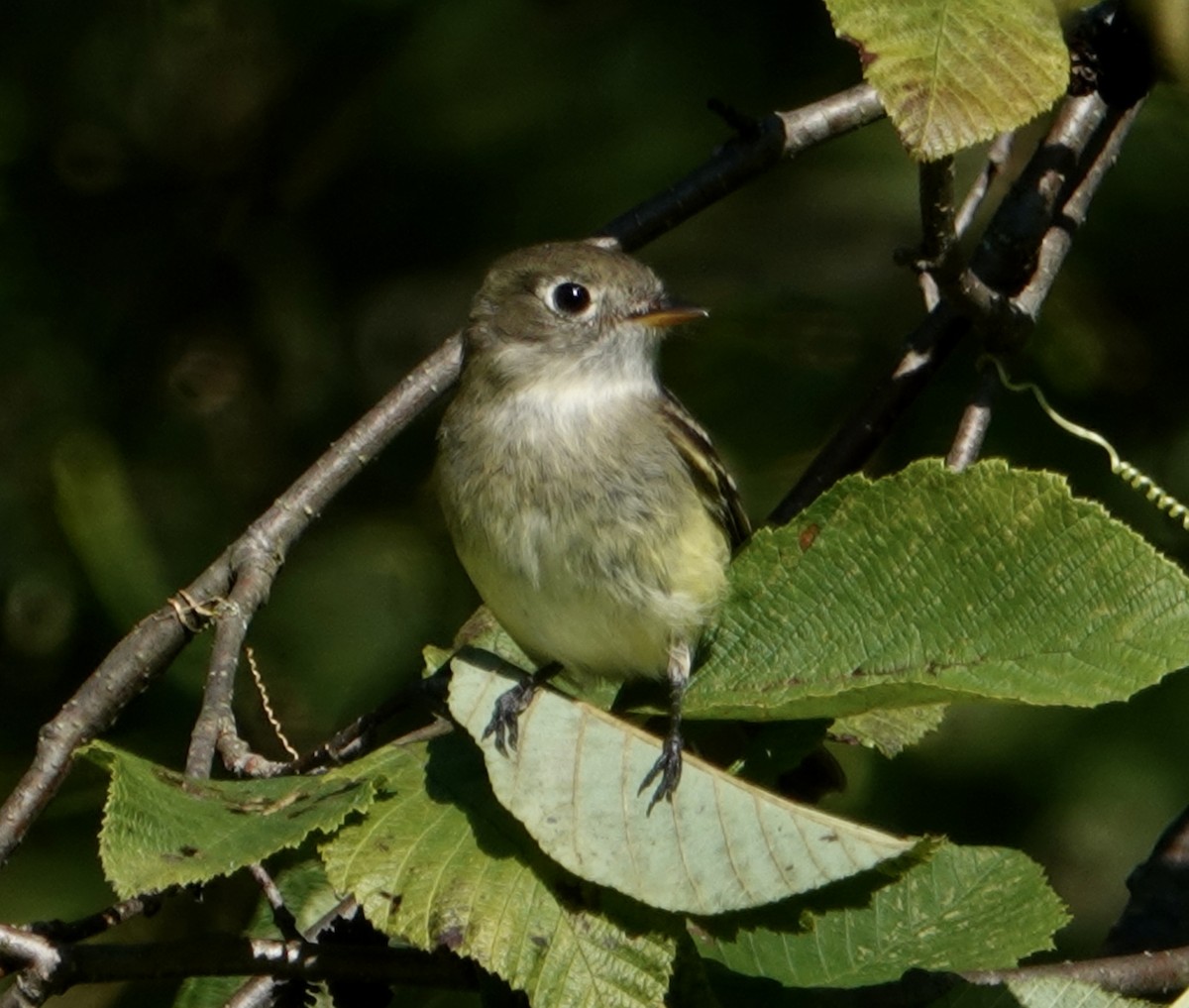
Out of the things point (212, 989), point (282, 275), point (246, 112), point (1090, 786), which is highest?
point (246, 112)

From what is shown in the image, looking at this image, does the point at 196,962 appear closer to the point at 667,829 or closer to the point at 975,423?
the point at 667,829

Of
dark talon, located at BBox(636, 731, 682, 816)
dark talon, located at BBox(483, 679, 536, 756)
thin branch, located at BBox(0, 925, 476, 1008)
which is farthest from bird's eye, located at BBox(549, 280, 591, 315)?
thin branch, located at BBox(0, 925, 476, 1008)

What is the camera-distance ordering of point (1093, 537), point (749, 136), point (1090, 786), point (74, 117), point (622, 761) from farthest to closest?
point (74, 117) < point (1090, 786) < point (749, 136) < point (622, 761) < point (1093, 537)

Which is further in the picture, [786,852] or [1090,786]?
[1090,786]

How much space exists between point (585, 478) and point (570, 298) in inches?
20.2

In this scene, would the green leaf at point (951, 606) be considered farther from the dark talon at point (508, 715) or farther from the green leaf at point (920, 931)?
the green leaf at point (920, 931)

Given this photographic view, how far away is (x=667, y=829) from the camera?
2.31m

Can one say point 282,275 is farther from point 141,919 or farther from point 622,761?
point 622,761

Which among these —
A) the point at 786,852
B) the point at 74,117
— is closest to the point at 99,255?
the point at 74,117

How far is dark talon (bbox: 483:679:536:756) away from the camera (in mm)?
2369

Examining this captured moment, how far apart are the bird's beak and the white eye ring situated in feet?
0.33

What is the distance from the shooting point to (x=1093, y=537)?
2.25 metres

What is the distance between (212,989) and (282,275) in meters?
2.06

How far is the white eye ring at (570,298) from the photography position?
12.0 ft
